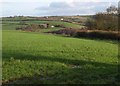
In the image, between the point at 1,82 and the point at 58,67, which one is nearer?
the point at 1,82

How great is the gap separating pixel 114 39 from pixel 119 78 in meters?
47.3

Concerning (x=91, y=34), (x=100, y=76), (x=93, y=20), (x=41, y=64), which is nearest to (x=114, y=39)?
(x=91, y=34)

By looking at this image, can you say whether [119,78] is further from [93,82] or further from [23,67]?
[23,67]

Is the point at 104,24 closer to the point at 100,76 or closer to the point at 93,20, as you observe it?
the point at 93,20

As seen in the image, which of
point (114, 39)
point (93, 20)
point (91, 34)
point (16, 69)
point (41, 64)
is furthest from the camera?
point (93, 20)

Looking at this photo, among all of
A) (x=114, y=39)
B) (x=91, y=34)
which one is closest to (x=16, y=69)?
(x=114, y=39)

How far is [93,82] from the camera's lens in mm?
10531

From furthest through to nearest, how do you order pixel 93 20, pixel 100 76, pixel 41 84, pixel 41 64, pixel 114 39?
pixel 93 20
pixel 114 39
pixel 41 64
pixel 100 76
pixel 41 84

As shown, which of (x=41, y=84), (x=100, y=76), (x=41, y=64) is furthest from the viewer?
(x=41, y=64)

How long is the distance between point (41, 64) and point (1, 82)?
17.2 ft

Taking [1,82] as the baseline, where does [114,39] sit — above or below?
below

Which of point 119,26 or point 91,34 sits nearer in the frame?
point 91,34

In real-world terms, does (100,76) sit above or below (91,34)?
above

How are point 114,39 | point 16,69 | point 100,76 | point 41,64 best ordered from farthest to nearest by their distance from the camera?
point 114,39 < point 41,64 < point 16,69 < point 100,76
